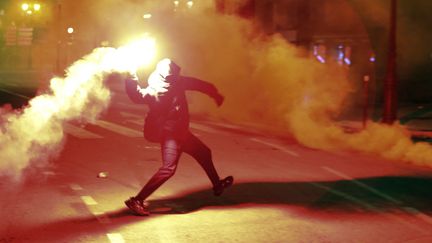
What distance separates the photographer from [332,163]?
11148 mm

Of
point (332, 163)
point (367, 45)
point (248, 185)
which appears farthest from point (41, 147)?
point (367, 45)

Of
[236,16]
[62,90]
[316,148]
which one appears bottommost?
[316,148]

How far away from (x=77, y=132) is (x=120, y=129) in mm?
1109

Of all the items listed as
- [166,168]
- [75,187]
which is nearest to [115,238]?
[166,168]

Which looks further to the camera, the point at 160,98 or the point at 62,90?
the point at 62,90

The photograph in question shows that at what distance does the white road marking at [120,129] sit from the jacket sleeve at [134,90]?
7.37m

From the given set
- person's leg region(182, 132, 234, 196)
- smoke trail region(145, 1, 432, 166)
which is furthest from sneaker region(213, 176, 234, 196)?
smoke trail region(145, 1, 432, 166)

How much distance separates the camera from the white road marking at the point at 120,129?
580 inches

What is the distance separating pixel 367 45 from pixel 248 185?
20.6 meters

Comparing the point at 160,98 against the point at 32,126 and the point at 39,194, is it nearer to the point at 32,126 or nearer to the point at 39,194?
the point at 39,194

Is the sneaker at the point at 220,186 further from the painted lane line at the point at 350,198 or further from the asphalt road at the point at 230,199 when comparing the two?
the painted lane line at the point at 350,198

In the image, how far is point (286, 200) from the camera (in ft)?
25.9

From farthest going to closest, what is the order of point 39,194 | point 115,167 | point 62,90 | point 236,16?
point 236,16
point 115,167
point 62,90
point 39,194

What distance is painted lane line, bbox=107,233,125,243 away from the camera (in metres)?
5.86
